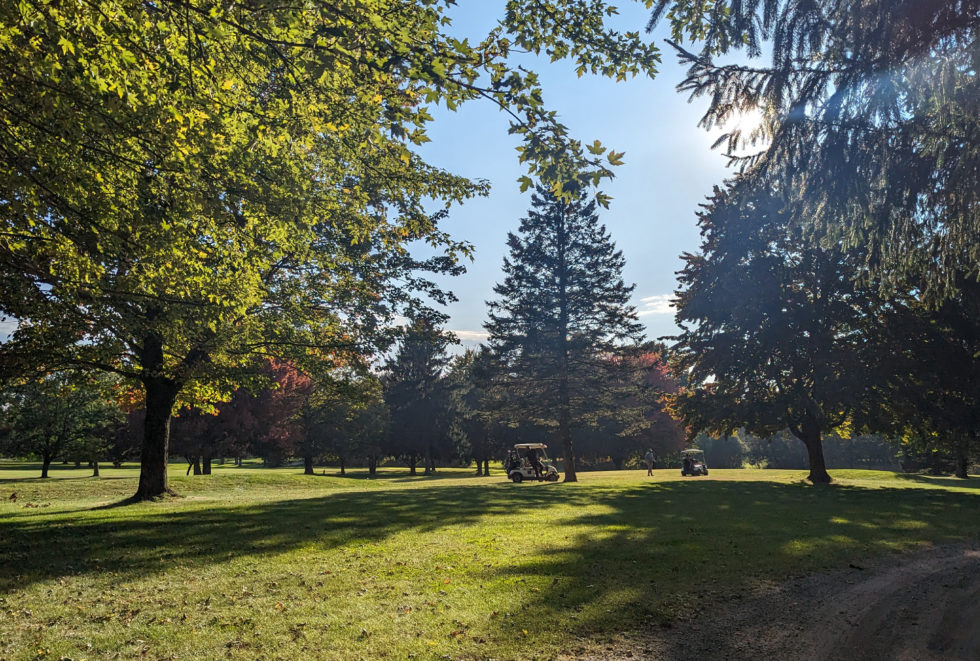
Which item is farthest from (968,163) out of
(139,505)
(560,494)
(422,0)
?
(139,505)

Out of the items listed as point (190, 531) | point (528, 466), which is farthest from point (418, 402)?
point (190, 531)

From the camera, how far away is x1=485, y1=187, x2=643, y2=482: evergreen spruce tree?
32594 millimetres

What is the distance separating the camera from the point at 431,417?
54.3 metres

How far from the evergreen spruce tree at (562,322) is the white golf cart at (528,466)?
1.71 metres

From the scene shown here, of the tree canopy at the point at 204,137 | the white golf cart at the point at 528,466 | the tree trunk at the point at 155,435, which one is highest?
the tree canopy at the point at 204,137

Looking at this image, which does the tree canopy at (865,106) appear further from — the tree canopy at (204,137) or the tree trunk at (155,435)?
the tree trunk at (155,435)

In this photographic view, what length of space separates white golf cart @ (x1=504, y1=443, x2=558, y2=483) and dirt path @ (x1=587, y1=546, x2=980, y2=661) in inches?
930

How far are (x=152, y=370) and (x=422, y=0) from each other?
12.9 m

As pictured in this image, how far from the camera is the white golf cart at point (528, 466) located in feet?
100

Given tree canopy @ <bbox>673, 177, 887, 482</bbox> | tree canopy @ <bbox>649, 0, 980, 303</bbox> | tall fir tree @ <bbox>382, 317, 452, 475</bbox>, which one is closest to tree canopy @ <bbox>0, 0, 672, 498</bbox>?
tree canopy @ <bbox>649, 0, 980, 303</bbox>

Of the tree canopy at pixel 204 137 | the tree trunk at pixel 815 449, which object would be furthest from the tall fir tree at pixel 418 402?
the tree canopy at pixel 204 137

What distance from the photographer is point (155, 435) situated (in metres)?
16.6

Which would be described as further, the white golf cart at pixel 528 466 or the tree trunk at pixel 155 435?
the white golf cart at pixel 528 466

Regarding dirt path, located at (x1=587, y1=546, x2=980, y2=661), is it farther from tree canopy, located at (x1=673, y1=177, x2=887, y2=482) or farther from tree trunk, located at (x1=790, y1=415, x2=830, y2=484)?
tree trunk, located at (x1=790, y1=415, x2=830, y2=484)
